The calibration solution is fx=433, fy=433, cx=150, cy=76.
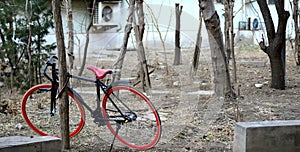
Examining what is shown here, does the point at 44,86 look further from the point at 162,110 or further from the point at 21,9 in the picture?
the point at 21,9

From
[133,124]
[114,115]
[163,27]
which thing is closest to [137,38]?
[133,124]

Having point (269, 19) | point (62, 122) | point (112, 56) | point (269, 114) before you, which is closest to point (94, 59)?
point (112, 56)

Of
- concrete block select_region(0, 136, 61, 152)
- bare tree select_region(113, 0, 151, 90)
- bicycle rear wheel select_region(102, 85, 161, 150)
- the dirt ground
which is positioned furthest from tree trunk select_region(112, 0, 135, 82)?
concrete block select_region(0, 136, 61, 152)

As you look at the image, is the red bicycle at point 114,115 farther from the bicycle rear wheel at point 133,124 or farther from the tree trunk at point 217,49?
the tree trunk at point 217,49

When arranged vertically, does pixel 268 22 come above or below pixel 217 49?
above

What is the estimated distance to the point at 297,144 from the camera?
12.0ft

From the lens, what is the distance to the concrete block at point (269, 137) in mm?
3574

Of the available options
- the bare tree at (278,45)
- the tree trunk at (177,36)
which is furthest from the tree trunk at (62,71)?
the tree trunk at (177,36)

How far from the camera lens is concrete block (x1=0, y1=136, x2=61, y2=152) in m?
3.08

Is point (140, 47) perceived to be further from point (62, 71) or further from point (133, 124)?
point (62, 71)

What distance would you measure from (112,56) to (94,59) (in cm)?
55

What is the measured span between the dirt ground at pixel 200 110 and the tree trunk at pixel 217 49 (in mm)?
165

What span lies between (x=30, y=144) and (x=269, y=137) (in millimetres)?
1922

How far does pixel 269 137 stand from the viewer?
3609 mm
